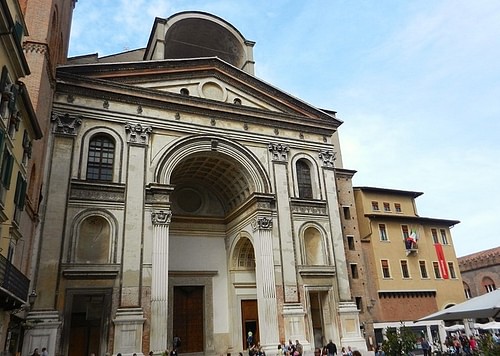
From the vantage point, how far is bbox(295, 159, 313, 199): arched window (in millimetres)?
22562

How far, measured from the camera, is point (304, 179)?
905 inches

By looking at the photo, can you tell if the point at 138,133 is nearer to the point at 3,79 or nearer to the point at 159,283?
the point at 159,283

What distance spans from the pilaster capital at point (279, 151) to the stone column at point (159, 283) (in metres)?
6.97

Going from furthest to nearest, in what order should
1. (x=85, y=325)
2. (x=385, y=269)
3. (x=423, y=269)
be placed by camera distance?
(x=423, y=269), (x=385, y=269), (x=85, y=325)

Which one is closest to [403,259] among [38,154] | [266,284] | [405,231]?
[405,231]

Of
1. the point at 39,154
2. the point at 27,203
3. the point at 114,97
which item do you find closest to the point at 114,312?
the point at 27,203

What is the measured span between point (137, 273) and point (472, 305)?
12329mm

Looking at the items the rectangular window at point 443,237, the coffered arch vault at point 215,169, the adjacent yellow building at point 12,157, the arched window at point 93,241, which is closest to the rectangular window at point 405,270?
the rectangular window at point 443,237

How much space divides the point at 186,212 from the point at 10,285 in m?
12.8

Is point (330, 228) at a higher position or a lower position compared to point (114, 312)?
higher

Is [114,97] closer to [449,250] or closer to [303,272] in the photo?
[303,272]

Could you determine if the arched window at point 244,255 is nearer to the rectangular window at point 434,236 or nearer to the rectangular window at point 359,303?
the rectangular window at point 359,303

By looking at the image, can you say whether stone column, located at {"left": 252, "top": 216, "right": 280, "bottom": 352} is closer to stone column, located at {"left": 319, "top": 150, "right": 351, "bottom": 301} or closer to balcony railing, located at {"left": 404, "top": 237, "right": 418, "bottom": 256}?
stone column, located at {"left": 319, "top": 150, "right": 351, "bottom": 301}

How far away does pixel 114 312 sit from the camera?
1600 centimetres
